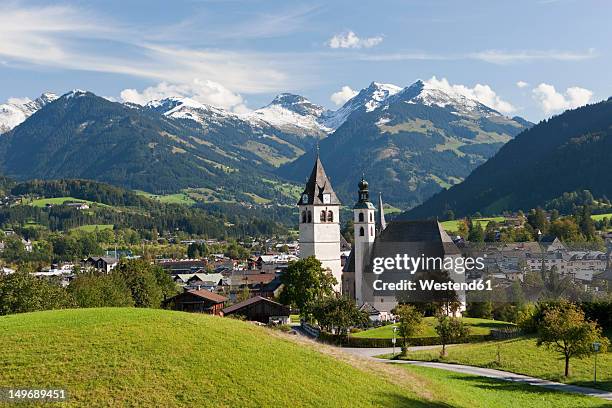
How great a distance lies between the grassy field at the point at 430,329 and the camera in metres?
70.8

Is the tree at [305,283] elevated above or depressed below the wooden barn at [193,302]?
above

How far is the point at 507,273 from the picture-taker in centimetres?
9812

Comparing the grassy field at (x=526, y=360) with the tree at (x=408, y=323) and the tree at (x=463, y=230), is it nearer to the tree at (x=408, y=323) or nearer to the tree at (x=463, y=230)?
the tree at (x=408, y=323)

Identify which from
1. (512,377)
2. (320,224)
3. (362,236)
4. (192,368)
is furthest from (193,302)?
(192,368)

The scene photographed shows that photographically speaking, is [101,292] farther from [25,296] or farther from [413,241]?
[413,241]

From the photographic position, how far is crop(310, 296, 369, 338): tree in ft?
230

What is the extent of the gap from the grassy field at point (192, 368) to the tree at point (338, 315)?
2895 cm

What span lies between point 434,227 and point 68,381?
244 ft

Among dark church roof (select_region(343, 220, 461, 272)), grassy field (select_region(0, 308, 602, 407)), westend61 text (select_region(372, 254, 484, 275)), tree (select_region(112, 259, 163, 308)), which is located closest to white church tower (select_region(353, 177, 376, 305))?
dark church roof (select_region(343, 220, 461, 272))

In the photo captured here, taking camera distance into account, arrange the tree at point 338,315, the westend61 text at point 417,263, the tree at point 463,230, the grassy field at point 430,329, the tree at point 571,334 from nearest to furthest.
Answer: the tree at point 571,334 < the tree at point 338,315 < the grassy field at point 430,329 < the westend61 text at point 417,263 < the tree at point 463,230

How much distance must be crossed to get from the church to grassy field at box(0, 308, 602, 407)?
2173 inches

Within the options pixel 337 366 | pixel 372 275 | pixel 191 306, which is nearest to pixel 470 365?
pixel 337 366

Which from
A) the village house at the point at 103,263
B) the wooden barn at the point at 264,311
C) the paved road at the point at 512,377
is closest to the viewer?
the paved road at the point at 512,377

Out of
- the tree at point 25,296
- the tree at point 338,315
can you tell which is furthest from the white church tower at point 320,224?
the tree at point 25,296
